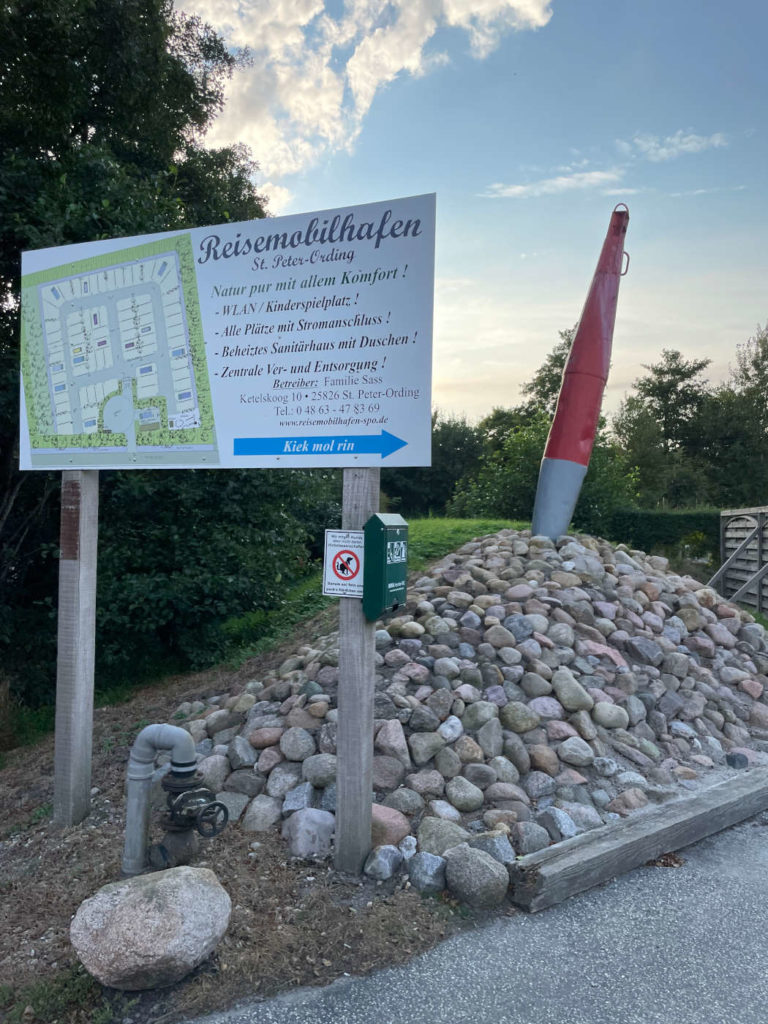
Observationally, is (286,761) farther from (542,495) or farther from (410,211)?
(542,495)

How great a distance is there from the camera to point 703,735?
5.48 m

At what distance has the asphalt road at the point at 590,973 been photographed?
2.78 meters

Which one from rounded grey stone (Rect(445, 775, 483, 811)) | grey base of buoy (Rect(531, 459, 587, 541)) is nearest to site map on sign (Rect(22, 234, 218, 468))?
rounded grey stone (Rect(445, 775, 483, 811))

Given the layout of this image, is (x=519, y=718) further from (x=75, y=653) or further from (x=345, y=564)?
(x=75, y=653)

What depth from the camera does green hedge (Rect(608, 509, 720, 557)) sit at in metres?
→ 15.0

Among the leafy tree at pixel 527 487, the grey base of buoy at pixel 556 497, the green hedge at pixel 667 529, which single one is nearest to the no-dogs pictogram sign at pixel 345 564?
the grey base of buoy at pixel 556 497

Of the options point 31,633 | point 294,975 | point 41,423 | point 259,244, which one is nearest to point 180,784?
point 294,975

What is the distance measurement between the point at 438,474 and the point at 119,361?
21872 millimetres

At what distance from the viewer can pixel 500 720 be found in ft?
16.0

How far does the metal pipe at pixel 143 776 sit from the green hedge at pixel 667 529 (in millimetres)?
12128

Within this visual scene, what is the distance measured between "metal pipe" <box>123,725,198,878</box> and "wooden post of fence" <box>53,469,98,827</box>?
88 centimetres

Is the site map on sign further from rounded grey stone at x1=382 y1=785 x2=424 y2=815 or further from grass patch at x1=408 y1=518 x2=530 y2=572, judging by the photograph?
grass patch at x1=408 y1=518 x2=530 y2=572

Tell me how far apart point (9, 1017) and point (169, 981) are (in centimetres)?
55

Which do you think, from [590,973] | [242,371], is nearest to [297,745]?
[590,973]
